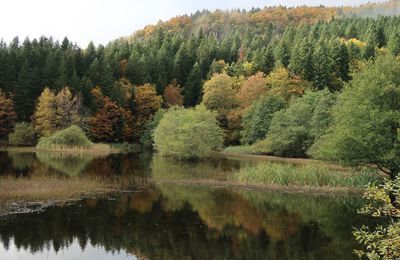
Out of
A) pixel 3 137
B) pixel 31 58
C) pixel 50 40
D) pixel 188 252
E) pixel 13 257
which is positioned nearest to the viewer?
pixel 13 257

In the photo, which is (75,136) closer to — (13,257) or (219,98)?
(219,98)

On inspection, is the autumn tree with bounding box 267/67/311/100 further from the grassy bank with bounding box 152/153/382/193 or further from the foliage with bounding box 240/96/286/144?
the grassy bank with bounding box 152/153/382/193

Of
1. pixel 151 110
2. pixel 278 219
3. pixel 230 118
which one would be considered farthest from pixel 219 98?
pixel 278 219

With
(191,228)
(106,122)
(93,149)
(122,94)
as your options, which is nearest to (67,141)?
(93,149)

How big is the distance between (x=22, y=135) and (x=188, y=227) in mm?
57331

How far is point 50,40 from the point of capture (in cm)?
11225

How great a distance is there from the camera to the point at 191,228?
67.2 ft

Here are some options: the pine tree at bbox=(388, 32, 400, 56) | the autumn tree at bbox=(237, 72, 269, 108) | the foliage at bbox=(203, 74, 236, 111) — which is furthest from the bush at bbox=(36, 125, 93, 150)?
the pine tree at bbox=(388, 32, 400, 56)

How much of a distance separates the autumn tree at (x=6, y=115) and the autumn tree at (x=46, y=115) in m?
4.16

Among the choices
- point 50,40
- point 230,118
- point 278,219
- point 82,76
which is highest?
point 50,40

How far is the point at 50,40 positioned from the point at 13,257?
104722mm

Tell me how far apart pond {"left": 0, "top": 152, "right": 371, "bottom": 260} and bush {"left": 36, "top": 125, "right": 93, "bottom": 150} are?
3649 cm

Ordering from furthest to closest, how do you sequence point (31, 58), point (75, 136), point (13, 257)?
point (31, 58) < point (75, 136) < point (13, 257)

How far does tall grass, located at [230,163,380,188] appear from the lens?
32013 mm
